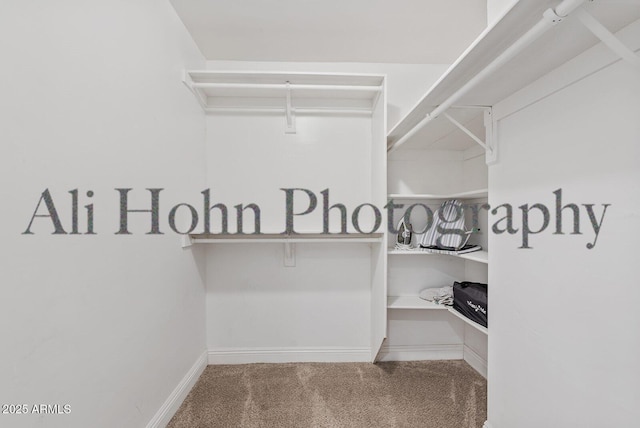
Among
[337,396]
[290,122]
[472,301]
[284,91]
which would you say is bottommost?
[337,396]

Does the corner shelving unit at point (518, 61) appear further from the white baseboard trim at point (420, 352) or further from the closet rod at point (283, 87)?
the white baseboard trim at point (420, 352)

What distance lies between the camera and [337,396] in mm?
1774

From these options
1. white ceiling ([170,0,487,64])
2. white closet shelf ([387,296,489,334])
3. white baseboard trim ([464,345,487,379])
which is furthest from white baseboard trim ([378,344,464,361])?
white ceiling ([170,0,487,64])

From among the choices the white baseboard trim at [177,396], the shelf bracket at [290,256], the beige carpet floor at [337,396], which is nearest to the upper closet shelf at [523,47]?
the shelf bracket at [290,256]

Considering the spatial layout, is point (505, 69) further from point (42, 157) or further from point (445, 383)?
point (445, 383)

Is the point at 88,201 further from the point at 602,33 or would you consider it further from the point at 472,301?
the point at 472,301

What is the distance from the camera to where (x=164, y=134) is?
5.02 ft

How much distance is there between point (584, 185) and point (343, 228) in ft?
4.62

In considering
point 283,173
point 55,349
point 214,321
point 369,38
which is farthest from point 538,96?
point 214,321

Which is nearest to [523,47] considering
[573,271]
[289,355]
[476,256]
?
[573,271]

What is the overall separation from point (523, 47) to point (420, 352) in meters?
2.17

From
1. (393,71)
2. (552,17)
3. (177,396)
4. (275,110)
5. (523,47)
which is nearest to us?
(552,17)

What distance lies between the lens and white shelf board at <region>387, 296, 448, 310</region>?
1955mm

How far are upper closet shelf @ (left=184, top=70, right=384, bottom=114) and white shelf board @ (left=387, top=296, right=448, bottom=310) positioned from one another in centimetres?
150
